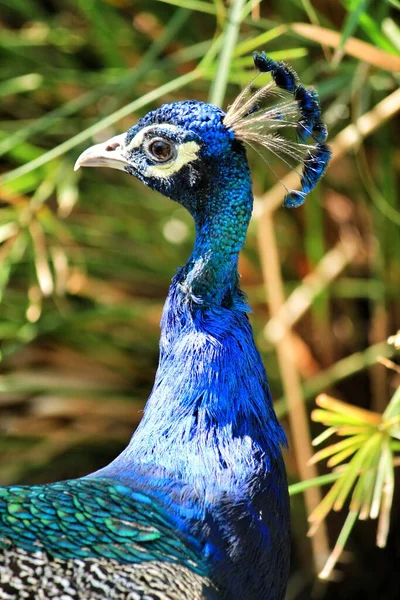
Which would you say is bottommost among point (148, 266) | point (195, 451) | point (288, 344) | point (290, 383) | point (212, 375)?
point (195, 451)

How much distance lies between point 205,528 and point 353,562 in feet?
4.66

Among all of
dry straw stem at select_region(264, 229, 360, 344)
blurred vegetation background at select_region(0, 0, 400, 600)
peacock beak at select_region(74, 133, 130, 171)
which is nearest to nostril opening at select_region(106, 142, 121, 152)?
peacock beak at select_region(74, 133, 130, 171)

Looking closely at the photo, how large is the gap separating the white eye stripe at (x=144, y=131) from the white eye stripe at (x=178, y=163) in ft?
0.12

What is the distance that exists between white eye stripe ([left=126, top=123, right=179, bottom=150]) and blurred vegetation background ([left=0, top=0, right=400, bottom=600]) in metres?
0.69

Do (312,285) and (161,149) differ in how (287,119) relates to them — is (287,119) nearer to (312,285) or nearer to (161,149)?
(161,149)

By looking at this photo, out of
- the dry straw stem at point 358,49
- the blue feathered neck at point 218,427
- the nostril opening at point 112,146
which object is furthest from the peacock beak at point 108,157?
the dry straw stem at point 358,49

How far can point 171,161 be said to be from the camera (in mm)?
1710

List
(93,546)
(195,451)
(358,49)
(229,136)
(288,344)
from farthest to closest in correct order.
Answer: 1. (288,344)
2. (358,49)
3. (229,136)
4. (195,451)
5. (93,546)

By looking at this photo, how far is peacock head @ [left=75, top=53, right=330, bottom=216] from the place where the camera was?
5.49 feet

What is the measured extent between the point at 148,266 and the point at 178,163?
1.19 metres

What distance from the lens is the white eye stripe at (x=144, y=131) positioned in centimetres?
169

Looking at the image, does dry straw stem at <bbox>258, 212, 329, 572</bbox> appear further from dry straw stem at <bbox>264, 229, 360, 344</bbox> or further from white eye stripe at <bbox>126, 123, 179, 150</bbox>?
white eye stripe at <bbox>126, 123, 179, 150</bbox>

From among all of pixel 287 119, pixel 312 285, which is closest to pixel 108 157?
pixel 287 119

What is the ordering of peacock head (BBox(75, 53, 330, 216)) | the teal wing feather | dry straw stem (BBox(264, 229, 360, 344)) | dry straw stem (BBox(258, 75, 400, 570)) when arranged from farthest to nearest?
dry straw stem (BBox(264, 229, 360, 344)) → dry straw stem (BBox(258, 75, 400, 570)) → peacock head (BBox(75, 53, 330, 216)) → the teal wing feather
